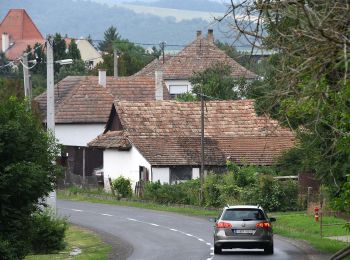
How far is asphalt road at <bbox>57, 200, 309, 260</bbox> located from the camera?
31.9 m

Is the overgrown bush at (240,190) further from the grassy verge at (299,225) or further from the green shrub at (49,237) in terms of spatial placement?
the green shrub at (49,237)

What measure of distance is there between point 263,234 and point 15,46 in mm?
169119

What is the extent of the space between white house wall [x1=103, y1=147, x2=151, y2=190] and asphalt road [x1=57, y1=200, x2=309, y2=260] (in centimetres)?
479

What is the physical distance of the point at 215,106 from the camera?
7056 centimetres

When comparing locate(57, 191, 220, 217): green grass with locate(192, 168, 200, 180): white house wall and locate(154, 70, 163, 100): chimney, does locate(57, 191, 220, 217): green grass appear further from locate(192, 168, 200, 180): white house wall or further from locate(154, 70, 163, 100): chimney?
locate(154, 70, 163, 100): chimney

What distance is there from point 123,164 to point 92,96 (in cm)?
1389

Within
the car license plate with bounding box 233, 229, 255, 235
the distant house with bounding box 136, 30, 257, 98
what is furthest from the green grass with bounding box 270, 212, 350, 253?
the distant house with bounding box 136, 30, 257, 98

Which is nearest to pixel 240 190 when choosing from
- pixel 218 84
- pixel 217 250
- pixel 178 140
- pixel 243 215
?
pixel 178 140

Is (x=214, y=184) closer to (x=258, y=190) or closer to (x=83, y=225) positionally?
(x=258, y=190)

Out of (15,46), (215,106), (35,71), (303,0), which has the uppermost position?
(15,46)

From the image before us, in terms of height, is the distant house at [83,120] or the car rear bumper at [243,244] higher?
the distant house at [83,120]

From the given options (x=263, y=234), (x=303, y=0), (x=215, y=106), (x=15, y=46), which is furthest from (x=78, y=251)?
(x=15, y=46)

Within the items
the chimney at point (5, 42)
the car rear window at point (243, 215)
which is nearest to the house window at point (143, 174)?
the car rear window at point (243, 215)

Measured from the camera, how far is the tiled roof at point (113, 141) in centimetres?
6540
